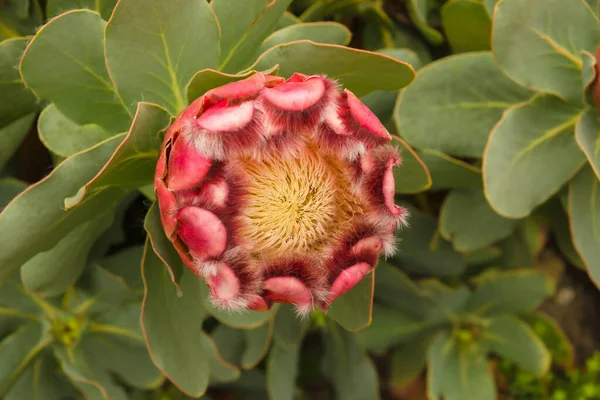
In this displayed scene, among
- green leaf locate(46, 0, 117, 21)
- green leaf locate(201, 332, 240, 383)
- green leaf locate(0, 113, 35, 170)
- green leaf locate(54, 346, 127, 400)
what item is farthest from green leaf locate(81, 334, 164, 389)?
green leaf locate(46, 0, 117, 21)

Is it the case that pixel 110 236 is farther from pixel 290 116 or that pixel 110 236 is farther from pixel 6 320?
pixel 290 116

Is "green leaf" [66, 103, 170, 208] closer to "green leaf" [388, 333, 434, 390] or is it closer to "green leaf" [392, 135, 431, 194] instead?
"green leaf" [392, 135, 431, 194]

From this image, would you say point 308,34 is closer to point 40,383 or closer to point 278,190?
point 278,190

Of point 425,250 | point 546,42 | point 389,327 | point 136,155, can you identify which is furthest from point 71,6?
point 389,327

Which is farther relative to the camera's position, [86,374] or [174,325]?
[86,374]

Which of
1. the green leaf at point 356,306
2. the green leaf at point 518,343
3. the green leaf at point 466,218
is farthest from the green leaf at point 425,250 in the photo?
the green leaf at point 356,306

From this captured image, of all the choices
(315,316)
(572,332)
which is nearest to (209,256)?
(315,316)

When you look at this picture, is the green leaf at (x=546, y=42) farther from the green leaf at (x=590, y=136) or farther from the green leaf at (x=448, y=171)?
the green leaf at (x=448, y=171)
